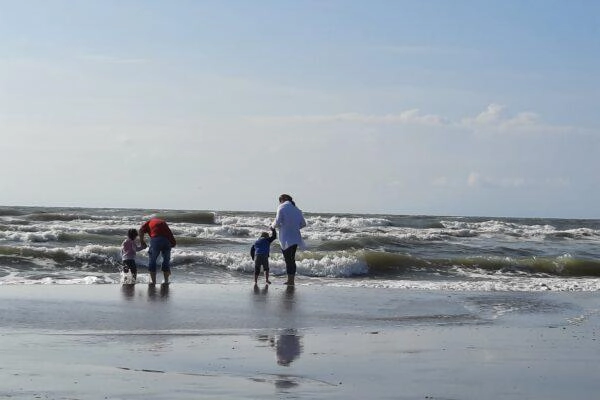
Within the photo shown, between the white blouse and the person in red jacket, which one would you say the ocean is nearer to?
the person in red jacket

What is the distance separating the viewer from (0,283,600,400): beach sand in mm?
7574

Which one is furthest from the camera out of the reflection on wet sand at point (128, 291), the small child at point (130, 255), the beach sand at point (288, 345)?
the small child at point (130, 255)

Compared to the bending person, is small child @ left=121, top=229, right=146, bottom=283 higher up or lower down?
lower down

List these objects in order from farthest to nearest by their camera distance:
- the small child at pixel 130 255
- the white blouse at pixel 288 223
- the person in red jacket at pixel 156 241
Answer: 1. the small child at pixel 130 255
2. the person in red jacket at pixel 156 241
3. the white blouse at pixel 288 223

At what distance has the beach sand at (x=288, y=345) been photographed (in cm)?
757

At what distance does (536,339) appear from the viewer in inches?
439

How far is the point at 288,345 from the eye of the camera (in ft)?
33.5

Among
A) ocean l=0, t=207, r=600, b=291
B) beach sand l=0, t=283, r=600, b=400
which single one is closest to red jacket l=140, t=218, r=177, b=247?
beach sand l=0, t=283, r=600, b=400

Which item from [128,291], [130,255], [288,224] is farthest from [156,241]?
[288,224]

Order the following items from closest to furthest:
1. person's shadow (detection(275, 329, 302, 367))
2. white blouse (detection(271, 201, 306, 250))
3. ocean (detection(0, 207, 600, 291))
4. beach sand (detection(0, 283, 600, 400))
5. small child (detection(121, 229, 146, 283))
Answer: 1. beach sand (detection(0, 283, 600, 400))
2. person's shadow (detection(275, 329, 302, 367))
3. white blouse (detection(271, 201, 306, 250))
4. small child (detection(121, 229, 146, 283))
5. ocean (detection(0, 207, 600, 291))

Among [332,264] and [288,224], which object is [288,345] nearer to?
[288,224]

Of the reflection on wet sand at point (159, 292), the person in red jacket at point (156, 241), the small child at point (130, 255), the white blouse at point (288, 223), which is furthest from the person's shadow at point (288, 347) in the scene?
the small child at point (130, 255)

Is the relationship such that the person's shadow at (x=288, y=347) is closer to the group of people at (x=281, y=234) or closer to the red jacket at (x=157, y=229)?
the group of people at (x=281, y=234)

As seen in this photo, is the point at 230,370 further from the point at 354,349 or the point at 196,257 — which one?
the point at 196,257
